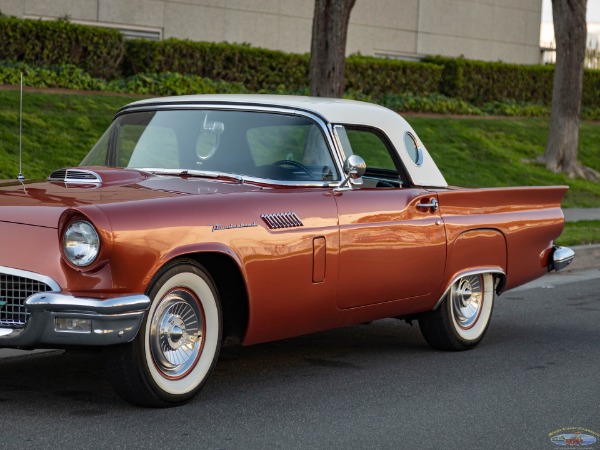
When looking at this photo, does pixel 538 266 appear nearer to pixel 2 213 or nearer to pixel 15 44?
pixel 2 213

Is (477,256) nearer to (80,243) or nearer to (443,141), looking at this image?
(80,243)

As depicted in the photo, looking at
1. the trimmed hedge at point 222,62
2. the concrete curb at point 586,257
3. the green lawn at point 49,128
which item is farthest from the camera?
the trimmed hedge at point 222,62

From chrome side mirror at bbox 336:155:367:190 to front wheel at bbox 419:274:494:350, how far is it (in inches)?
49.7

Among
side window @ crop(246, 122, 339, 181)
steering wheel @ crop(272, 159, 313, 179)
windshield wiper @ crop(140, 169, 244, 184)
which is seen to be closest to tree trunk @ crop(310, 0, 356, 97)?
side window @ crop(246, 122, 339, 181)

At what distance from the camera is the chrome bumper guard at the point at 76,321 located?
530 centimetres

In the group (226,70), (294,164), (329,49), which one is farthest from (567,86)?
(294,164)

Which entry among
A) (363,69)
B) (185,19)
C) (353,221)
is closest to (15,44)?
(185,19)

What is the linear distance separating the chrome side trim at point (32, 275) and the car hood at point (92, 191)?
25 cm

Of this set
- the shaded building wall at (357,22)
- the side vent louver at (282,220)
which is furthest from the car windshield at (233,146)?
the shaded building wall at (357,22)

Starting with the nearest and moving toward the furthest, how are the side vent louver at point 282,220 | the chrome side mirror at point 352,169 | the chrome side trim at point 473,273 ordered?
the side vent louver at point 282,220 → the chrome side mirror at point 352,169 → the chrome side trim at point 473,273

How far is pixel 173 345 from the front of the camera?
588 cm

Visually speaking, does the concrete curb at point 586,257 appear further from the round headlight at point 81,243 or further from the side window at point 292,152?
the round headlight at point 81,243

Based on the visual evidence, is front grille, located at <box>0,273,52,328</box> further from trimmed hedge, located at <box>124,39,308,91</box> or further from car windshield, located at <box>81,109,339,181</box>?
trimmed hedge, located at <box>124,39,308,91</box>

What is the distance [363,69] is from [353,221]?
59.7 ft
